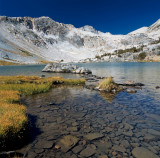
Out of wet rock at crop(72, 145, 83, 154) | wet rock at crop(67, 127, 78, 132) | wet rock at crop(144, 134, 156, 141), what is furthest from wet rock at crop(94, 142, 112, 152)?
wet rock at crop(144, 134, 156, 141)

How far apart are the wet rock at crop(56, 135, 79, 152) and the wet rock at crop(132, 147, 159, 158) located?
3.07 m

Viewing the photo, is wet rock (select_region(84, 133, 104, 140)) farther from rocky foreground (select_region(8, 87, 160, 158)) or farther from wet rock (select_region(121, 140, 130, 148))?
wet rock (select_region(121, 140, 130, 148))

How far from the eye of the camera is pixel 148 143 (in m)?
7.21

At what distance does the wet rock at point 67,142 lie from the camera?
22.6 ft

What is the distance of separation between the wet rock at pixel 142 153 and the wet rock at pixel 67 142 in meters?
3.07

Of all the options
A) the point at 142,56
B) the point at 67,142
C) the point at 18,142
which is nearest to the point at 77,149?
the point at 67,142

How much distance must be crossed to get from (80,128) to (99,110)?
359cm

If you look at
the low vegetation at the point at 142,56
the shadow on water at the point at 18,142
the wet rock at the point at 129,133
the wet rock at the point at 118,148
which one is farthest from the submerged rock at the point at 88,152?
the low vegetation at the point at 142,56

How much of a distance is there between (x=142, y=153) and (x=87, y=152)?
268 centimetres

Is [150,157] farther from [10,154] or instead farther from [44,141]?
[10,154]

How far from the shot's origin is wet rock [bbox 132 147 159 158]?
629cm

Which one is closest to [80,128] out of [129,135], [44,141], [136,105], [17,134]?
[44,141]

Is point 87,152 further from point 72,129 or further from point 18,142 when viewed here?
point 18,142

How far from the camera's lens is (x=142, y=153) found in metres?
6.46
